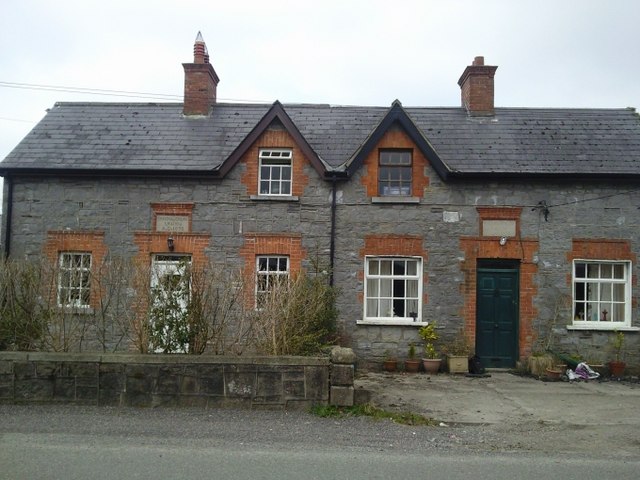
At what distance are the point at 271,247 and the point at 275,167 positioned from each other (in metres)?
2.08

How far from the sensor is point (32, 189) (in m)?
13.7

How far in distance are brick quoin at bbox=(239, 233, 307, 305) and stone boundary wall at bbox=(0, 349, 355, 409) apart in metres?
5.30

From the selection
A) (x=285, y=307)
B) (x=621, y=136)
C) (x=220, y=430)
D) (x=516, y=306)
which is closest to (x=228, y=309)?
(x=285, y=307)

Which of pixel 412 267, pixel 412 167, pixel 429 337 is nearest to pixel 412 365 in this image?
pixel 429 337

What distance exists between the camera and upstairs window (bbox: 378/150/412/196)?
1356cm

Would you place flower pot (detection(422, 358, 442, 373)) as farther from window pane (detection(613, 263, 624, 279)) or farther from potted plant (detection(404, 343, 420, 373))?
window pane (detection(613, 263, 624, 279))

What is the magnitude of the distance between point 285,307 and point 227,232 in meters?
5.10

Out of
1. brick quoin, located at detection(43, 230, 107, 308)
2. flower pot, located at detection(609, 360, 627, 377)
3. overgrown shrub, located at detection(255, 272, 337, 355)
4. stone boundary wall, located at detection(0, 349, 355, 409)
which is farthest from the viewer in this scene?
brick quoin, located at detection(43, 230, 107, 308)

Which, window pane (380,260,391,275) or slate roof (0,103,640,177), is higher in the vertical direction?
slate roof (0,103,640,177)

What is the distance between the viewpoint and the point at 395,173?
44.7 feet

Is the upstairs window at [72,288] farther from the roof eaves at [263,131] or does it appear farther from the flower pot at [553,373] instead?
the flower pot at [553,373]

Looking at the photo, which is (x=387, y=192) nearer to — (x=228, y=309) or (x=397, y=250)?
(x=397, y=250)

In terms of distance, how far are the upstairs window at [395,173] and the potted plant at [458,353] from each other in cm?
375

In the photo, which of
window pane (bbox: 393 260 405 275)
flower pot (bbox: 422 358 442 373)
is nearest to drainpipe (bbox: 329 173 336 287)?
window pane (bbox: 393 260 405 275)
